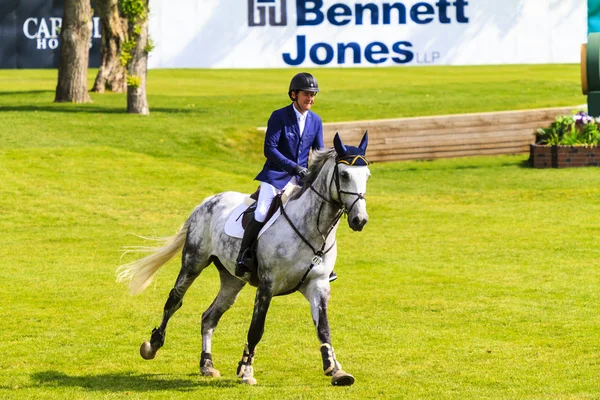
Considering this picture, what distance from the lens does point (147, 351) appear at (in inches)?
446

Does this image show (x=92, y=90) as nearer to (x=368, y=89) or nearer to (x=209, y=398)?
(x=368, y=89)

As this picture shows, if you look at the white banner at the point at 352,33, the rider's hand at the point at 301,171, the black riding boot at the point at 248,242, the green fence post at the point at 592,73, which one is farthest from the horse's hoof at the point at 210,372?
the white banner at the point at 352,33

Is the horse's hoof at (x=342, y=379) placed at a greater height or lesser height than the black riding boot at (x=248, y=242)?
lesser

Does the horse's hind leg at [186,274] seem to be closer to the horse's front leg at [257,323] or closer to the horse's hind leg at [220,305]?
the horse's hind leg at [220,305]

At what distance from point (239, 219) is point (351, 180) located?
5.70 feet

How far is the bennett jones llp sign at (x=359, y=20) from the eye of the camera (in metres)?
31.8

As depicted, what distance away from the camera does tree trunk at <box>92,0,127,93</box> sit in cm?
3675

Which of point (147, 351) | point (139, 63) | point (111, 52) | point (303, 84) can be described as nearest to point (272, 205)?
point (303, 84)

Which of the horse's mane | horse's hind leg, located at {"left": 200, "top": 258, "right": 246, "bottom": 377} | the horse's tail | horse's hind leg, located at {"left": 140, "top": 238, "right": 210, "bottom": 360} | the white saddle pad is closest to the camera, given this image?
the horse's mane

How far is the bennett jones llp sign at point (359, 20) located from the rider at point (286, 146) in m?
21.4

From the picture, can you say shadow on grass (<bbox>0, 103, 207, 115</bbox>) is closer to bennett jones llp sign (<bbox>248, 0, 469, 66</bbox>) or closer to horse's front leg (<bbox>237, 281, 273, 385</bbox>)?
bennett jones llp sign (<bbox>248, 0, 469, 66</bbox>)

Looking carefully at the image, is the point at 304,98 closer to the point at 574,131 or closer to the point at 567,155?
the point at 574,131

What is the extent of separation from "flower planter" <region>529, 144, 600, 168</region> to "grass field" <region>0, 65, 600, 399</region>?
16.2 inches

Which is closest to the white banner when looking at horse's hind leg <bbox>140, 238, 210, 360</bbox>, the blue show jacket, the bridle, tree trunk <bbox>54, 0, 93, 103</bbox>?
tree trunk <bbox>54, 0, 93, 103</bbox>
